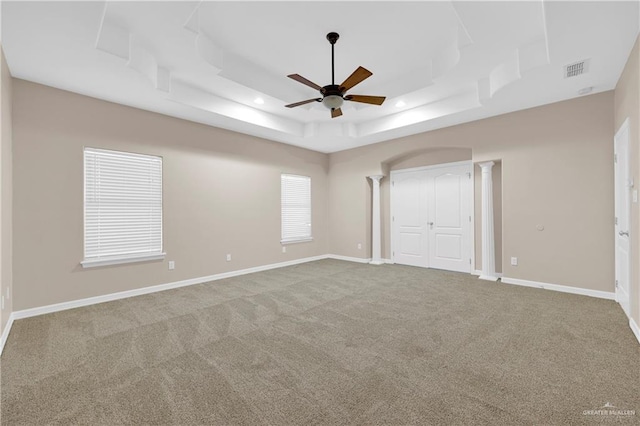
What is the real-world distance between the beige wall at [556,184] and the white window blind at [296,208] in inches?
133

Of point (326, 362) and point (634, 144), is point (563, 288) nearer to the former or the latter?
point (634, 144)

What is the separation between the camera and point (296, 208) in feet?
22.8

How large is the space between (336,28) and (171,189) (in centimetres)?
350

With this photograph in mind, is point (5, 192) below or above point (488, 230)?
above

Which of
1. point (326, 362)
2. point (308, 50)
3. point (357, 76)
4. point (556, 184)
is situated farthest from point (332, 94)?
point (556, 184)

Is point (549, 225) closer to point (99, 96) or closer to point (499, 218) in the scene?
point (499, 218)

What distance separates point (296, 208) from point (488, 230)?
4045 mm

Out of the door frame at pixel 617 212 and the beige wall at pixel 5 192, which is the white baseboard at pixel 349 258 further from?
the beige wall at pixel 5 192

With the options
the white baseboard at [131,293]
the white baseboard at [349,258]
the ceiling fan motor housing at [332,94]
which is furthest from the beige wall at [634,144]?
the white baseboard at [131,293]

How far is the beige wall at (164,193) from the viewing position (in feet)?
11.5

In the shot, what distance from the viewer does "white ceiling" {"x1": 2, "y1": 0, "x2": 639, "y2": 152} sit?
2.62 meters

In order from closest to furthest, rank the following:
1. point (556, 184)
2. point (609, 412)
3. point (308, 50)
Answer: point (609, 412), point (308, 50), point (556, 184)

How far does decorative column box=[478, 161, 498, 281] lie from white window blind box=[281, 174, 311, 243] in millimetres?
3798

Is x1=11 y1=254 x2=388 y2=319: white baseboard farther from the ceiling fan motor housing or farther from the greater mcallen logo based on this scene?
the greater mcallen logo
